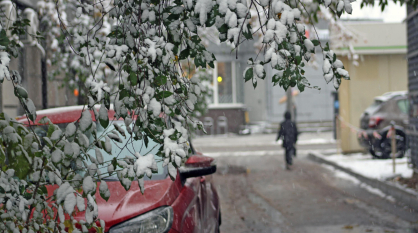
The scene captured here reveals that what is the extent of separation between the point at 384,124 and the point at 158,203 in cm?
1120

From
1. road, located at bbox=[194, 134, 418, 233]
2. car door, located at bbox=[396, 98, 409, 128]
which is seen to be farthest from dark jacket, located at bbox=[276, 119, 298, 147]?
car door, located at bbox=[396, 98, 409, 128]

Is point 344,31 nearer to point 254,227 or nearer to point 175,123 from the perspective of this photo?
point 254,227

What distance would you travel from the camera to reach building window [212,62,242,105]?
29.4 metres

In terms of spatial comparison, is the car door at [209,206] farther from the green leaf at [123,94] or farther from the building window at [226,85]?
the building window at [226,85]

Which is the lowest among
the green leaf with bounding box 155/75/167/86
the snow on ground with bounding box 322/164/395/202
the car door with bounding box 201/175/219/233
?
the snow on ground with bounding box 322/164/395/202

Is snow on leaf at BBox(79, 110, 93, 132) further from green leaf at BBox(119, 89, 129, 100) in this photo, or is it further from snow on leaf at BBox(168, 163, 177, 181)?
snow on leaf at BBox(168, 163, 177, 181)

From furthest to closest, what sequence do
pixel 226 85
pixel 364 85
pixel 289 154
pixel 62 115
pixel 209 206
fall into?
pixel 226 85
pixel 364 85
pixel 289 154
pixel 209 206
pixel 62 115

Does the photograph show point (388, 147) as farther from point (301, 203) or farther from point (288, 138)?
point (301, 203)

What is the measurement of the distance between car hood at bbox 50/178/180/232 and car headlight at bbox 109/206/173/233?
31 mm

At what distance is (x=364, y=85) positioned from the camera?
15070mm

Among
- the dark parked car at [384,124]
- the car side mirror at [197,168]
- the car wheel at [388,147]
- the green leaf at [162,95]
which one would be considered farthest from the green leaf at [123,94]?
the car wheel at [388,147]

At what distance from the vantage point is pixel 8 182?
2.49 meters

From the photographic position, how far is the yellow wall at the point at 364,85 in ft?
48.7

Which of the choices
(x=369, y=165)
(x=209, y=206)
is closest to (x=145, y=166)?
(x=209, y=206)
